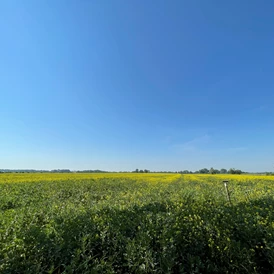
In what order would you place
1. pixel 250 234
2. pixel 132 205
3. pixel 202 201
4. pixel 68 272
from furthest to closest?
pixel 202 201 → pixel 132 205 → pixel 250 234 → pixel 68 272

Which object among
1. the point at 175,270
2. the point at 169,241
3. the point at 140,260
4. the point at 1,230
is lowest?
the point at 175,270

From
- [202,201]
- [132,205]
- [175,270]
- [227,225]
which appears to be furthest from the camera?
[202,201]

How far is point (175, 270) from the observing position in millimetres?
3188

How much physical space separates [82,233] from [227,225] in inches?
136

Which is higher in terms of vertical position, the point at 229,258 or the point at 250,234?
the point at 250,234

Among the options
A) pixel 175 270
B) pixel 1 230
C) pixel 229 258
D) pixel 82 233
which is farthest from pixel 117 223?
pixel 229 258

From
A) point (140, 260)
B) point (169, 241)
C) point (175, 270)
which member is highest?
point (169, 241)

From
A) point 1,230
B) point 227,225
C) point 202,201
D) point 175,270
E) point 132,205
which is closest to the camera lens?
point 1,230

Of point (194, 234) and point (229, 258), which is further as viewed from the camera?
point (194, 234)

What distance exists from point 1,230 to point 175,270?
347 centimetres

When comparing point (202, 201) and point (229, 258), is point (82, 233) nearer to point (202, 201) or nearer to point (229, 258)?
point (229, 258)

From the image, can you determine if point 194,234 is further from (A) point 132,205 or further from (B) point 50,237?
(B) point 50,237

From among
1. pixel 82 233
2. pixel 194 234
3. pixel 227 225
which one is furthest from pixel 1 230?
pixel 227 225

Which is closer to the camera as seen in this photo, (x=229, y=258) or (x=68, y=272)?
(x=68, y=272)
